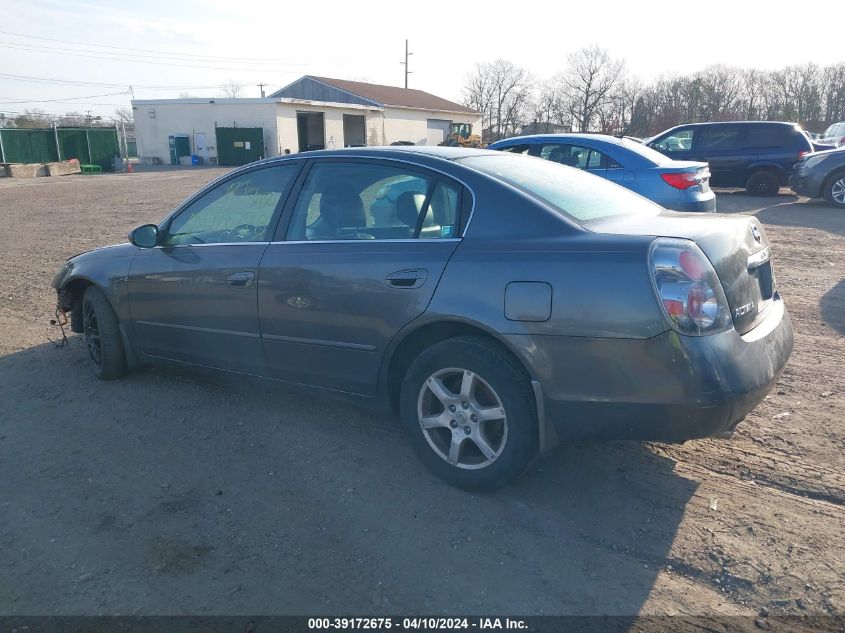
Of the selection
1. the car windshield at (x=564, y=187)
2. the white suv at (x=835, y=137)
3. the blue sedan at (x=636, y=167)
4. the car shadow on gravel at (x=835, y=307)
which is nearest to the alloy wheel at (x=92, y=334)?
the car windshield at (x=564, y=187)

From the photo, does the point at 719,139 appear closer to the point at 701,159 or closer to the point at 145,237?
the point at 701,159

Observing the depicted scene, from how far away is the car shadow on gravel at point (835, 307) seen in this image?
6.16 metres

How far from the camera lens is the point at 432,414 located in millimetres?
3625

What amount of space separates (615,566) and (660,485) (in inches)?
30.1

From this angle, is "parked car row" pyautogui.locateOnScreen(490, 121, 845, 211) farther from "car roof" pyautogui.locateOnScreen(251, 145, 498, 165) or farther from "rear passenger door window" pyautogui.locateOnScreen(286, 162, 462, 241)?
"rear passenger door window" pyautogui.locateOnScreen(286, 162, 462, 241)

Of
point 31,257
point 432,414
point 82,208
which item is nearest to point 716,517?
point 432,414

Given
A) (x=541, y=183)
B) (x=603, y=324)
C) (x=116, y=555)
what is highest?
(x=541, y=183)

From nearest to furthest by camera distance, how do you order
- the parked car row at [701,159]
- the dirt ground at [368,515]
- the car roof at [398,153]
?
the dirt ground at [368,515], the car roof at [398,153], the parked car row at [701,159]

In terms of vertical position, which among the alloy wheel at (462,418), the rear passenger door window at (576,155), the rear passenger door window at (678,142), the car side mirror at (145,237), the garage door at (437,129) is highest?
the garage door at (437,129)

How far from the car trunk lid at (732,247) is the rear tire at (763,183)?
15.2 meters

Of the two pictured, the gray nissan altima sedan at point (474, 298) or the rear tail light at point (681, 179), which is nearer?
the gray nissan altima sedan at point (474, 298)

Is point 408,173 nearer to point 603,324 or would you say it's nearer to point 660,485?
point 603,324

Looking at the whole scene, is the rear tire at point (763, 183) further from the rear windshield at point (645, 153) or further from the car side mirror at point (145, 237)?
the car side mirror at point (145, 237)

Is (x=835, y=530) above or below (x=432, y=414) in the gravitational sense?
below
